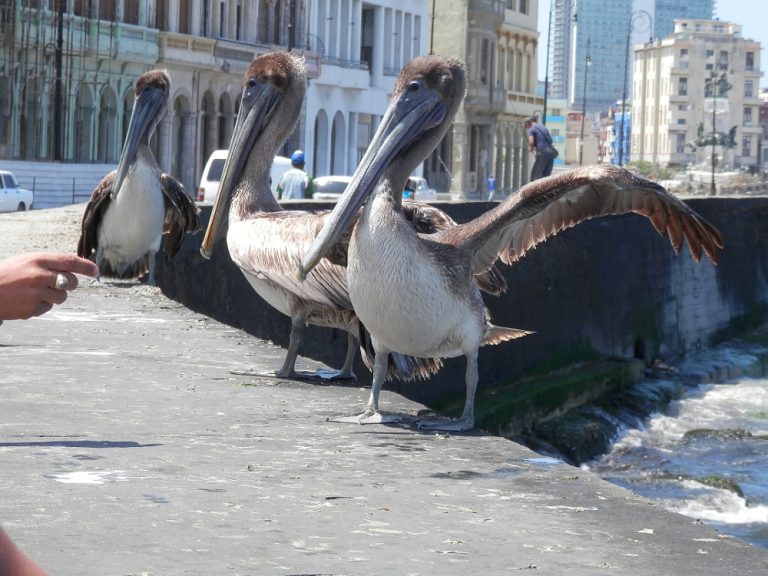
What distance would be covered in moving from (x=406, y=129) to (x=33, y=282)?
4.74m

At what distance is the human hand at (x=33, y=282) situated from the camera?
292 centimetres

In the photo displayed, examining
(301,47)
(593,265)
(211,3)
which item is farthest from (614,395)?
(301,47)

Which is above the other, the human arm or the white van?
the white van

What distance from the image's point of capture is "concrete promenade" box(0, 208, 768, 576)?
449 cm

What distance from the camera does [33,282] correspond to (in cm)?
295

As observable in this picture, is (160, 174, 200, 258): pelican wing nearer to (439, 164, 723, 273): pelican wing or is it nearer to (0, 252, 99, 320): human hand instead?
(439, 164, 723, 273): pelican wing

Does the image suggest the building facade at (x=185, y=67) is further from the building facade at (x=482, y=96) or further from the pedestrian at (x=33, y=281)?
the pedestrian at (x=33, y=281)

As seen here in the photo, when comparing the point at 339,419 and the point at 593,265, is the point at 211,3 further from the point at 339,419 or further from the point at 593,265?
the point at 339,419

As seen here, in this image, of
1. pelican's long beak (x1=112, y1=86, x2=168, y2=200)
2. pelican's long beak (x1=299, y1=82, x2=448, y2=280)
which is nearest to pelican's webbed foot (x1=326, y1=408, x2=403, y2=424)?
pelican's long beak (x1=299, y1=82, x2=448, y2=280)

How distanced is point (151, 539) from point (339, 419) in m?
2.57

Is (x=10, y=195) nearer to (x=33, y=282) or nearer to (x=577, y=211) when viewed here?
(x=577, y=211)

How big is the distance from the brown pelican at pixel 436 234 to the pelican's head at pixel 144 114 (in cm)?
592

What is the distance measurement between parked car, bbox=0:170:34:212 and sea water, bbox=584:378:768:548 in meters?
18.0

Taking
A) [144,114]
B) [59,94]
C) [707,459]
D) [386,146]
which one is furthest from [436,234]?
[59,94]
